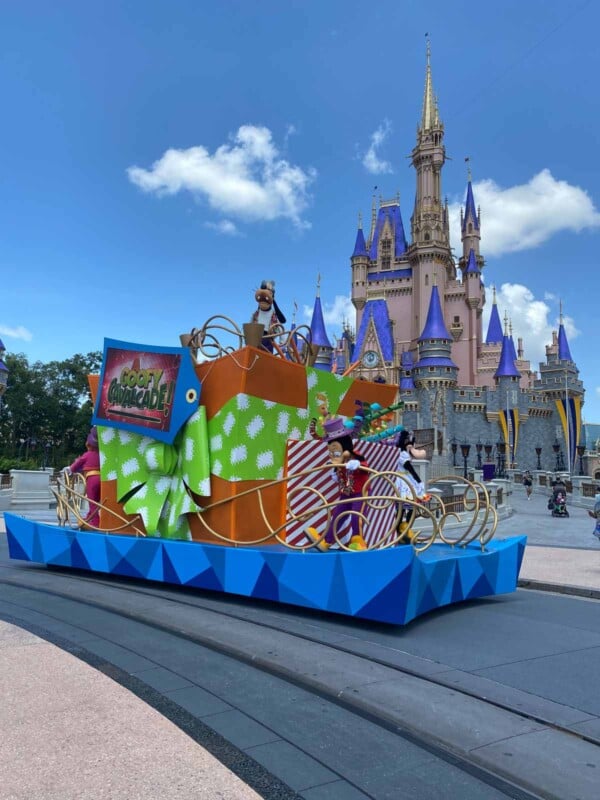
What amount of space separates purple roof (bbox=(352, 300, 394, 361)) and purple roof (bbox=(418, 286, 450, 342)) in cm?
623

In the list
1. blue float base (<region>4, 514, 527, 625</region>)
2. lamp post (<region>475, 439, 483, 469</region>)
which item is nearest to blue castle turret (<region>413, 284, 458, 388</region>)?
lamp post (<region>475, 439, 483, 469</region>)

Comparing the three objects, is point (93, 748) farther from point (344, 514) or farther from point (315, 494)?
point (315, 494)

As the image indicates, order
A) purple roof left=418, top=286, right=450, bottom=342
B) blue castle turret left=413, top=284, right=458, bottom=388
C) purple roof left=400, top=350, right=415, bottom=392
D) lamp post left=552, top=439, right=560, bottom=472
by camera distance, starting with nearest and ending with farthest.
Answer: lamp post left=552, top=439, right=560, bottom=472, blue castle turret left=413, top=284, right=458, bottom=388, purple roof left=418, top=286, right=450, bottom=342, purple roof left=400, top=350, right=415, bottom=392

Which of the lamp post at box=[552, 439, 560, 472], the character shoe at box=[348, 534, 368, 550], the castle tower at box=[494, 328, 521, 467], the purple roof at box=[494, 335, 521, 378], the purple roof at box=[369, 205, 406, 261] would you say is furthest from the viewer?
the purple roof at box=[369, 205, 406, 261]

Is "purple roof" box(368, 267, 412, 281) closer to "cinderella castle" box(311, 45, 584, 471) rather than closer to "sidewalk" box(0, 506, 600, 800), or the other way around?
"cinderella castle" box(311, 45, 584, 471)

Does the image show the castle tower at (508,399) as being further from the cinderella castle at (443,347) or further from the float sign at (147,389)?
the float sign at (147,389)

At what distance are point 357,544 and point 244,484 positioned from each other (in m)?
1.68

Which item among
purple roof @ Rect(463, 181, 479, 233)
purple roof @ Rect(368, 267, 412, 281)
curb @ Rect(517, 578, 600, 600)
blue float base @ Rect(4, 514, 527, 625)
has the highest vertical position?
purple roof @ Rect(463, 181, 479, 233)

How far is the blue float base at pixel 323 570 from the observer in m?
5.26

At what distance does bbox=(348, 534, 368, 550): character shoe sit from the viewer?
5.92m

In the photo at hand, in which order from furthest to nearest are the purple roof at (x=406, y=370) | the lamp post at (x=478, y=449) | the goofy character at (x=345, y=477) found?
the purple roof at (x=406, y=370) → the lamp post at (x=478, y=449) → the goofy character at (x=345, y=477)

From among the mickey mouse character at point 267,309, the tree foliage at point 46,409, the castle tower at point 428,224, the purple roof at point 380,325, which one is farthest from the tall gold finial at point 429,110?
the mickey mouse character at point 267,309

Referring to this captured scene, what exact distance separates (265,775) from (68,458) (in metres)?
54.8

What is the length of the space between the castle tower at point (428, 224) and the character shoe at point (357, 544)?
5905 cm
